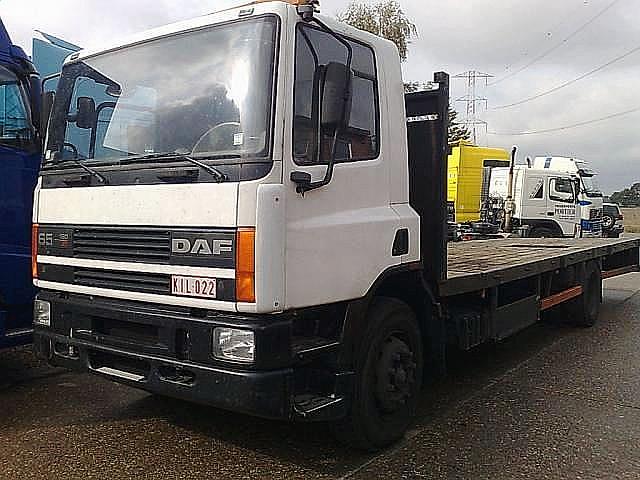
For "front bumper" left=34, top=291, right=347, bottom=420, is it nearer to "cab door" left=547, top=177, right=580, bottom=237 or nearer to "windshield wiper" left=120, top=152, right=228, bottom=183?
"windshield wiper" left=120, top=152, right=228, bottom=183

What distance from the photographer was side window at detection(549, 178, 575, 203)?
2014 centimetres

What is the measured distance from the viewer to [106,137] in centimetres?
406

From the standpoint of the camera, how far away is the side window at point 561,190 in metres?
20.1

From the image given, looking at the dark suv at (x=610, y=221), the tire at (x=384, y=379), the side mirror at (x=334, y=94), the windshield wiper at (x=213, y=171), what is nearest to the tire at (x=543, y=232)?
the dark suv at (x=610, y=221)

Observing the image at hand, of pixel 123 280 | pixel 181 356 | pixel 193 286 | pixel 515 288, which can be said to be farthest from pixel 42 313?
pixel 515 288

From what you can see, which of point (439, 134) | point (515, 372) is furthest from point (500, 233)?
point (439, 134)

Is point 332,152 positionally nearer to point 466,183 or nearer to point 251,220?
point 251,220

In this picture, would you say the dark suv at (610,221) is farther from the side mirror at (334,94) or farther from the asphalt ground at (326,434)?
the side mirror at (334,94)

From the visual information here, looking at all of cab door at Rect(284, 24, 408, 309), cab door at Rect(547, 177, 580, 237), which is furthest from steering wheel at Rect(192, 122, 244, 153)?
cab door at Rect(547, 177, 580, 237)

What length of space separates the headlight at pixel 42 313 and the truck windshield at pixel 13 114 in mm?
1621

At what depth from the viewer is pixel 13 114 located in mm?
5305

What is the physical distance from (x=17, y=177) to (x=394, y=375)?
10.9ft

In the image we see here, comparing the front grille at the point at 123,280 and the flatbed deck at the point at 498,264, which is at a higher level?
the front grille at the point at 123,280

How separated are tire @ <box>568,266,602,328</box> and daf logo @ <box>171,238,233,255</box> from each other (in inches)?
240
